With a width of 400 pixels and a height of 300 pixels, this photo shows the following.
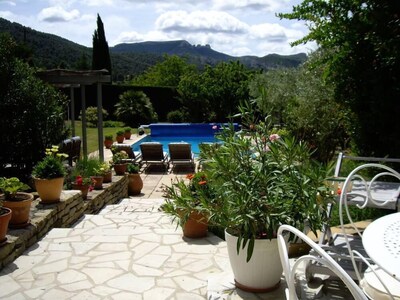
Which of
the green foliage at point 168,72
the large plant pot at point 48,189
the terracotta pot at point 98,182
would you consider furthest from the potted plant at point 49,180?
the green foliage at point 168,72

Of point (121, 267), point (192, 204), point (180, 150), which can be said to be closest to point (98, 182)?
point (121, 267)

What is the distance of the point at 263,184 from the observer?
306 cm

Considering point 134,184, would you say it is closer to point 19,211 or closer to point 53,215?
point 53,215

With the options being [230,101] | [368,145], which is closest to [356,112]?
[368,145]

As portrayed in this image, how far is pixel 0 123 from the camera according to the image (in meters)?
6.89

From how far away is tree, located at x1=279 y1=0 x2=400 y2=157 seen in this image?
469 centimetres

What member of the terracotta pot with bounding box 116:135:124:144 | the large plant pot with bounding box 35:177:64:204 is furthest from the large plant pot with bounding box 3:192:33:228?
the terracotta pot with bounding box 116:135:124:144

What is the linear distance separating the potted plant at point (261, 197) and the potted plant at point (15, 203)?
2204 millimetres

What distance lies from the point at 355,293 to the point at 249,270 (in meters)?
1.87

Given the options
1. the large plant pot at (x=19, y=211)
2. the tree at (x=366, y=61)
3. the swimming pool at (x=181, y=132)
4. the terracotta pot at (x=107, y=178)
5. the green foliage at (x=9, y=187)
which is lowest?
the swimming pool at (x=181, y=132)

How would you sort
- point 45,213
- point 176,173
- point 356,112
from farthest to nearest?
point 176,173 → point 356,112 → point 45,213

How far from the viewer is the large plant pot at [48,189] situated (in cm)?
511

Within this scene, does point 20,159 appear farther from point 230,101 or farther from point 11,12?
point 230,101

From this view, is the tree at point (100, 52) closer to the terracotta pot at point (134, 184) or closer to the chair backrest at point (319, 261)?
the terracotta pot at point (134, 184)
